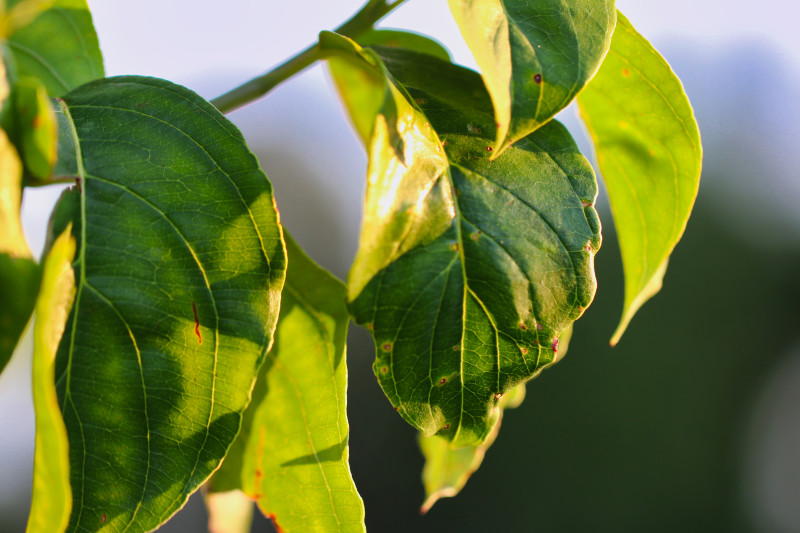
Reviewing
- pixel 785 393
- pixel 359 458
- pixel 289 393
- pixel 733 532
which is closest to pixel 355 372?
pixel 359 458

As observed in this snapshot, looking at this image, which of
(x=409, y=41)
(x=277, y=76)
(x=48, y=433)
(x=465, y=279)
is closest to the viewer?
(x=48, y=433)

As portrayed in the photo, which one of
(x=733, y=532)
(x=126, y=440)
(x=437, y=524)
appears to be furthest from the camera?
(x=733, y=532)

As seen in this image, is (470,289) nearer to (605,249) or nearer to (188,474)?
(188,474)

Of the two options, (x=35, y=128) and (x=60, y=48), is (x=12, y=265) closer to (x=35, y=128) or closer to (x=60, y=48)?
(x=35, y=128)

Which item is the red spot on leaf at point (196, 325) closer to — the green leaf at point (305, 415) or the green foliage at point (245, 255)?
the green foliage at point (245, 255)

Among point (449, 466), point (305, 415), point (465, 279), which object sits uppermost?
point (465, 279)

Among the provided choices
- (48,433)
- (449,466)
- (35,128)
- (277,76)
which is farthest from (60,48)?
(449,466)
